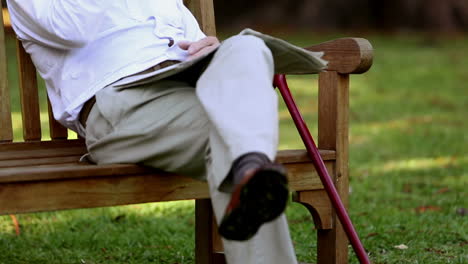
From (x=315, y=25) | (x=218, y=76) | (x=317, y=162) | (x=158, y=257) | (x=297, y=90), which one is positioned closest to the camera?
(x=218, y=76)

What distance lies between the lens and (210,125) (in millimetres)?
2158

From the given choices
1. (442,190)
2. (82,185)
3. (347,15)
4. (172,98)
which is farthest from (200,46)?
(347,15)

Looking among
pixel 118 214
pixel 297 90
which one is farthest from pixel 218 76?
pixel 297 90

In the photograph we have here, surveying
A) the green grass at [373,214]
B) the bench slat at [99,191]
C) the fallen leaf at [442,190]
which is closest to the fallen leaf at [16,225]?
the green grass at [373,214]

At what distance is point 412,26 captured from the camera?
1208 centimetres

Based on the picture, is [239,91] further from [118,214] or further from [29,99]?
[118,214]

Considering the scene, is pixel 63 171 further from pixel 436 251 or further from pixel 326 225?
pixel 436 251

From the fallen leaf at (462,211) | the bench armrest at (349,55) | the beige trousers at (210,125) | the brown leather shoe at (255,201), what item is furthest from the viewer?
the fallen leaf at (462,211)

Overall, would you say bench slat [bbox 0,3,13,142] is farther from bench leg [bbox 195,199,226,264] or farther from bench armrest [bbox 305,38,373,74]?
bench armrest [bbox 305,38,373,74]

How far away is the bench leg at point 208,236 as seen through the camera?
2891 mm

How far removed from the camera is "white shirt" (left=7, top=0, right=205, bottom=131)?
2.46 meters

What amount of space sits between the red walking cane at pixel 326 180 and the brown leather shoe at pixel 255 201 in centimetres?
56

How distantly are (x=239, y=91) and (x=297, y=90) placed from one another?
564 centimetres

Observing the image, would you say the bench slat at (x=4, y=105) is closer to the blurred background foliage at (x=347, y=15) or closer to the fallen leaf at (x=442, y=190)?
the fallen leaf at (x=442, y=190)
